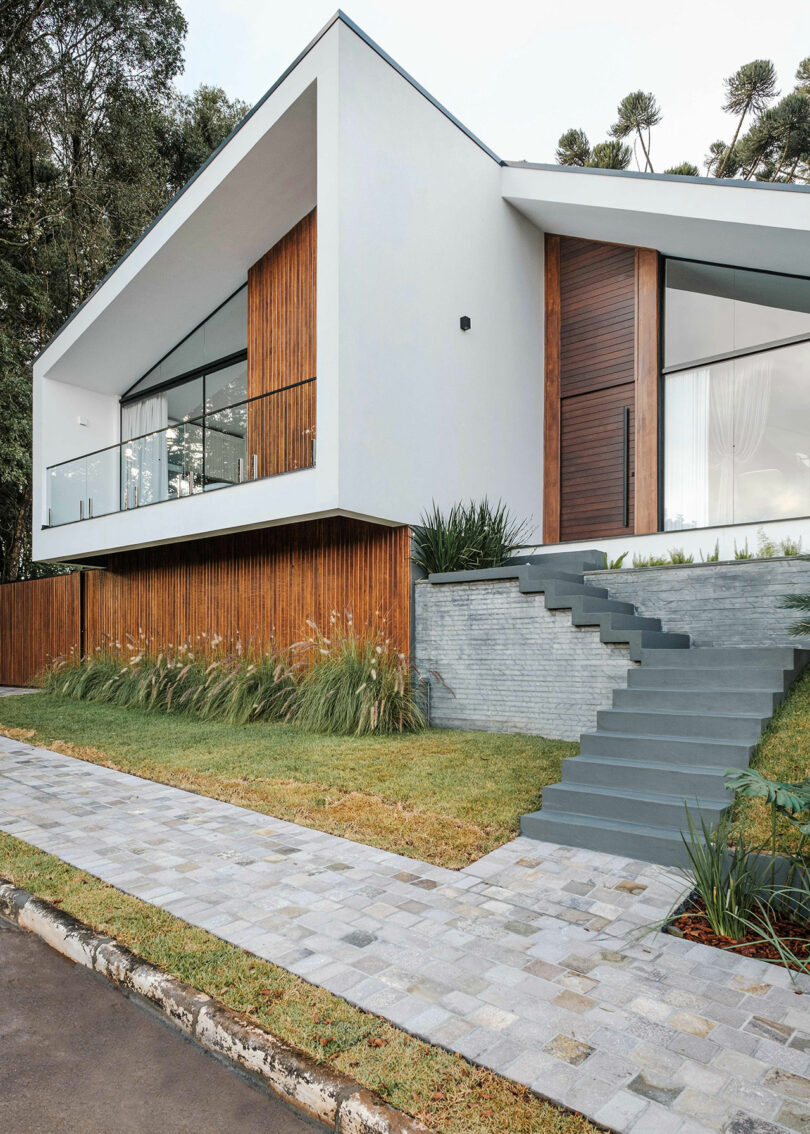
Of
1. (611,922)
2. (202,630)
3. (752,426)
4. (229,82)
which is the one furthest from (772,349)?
(229,82)

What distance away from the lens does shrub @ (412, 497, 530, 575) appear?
349 inches

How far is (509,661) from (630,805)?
3.55m

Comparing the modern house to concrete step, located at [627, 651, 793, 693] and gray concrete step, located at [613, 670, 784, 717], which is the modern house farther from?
gray concrete step, located at [613, 670, 784, 717]

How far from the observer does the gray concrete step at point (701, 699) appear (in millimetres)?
4953

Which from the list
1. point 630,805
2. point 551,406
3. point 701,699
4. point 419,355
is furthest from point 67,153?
point 630,805

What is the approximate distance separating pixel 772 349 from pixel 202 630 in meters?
8.99

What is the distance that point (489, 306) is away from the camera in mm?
10273

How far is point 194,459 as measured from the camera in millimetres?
10664

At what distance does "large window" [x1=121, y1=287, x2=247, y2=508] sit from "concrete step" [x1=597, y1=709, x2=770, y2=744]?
20.7 ft

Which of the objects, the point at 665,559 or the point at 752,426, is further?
the point at 752,426

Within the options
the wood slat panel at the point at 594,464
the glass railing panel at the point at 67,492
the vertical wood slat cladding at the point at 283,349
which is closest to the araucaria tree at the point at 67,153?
the glass railing panel at the point at 67,492

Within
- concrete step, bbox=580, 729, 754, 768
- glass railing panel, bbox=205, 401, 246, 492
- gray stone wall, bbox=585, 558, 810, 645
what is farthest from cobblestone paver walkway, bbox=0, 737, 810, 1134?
glass railing panel, bbox=205, 401, 246, 492

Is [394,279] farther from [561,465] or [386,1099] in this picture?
[386,1099]

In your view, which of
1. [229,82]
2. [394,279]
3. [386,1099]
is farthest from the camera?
[229,82]
